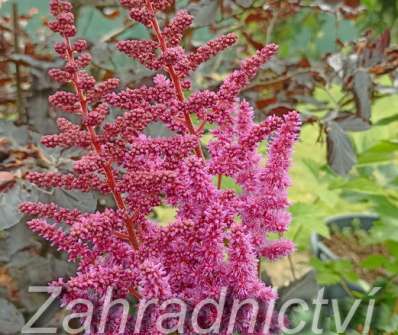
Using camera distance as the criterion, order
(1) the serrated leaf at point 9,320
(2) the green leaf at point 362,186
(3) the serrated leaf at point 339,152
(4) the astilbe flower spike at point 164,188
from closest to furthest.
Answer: (4) the astilbe flower spike at point 164,188, (1) the serrated leaf at point 9,320, (3) the serrated leaf at point 339,152, (2) the green leaf at point 362,186

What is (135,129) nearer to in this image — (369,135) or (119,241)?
(119,241)

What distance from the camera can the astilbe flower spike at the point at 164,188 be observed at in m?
0.61

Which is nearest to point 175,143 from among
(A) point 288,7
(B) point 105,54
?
(B) point 105,54

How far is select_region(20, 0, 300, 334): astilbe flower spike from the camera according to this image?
0.61 m

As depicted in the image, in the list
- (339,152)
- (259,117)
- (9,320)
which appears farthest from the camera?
(259,117)

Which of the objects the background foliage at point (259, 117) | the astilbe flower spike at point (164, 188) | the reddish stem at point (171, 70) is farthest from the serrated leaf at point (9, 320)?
the reddish stem at point (171, 70)

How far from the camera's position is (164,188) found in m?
0.63

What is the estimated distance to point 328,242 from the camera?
2467 mm

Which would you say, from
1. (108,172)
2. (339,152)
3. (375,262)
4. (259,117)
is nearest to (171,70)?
(108,172)

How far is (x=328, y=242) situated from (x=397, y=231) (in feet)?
3.10

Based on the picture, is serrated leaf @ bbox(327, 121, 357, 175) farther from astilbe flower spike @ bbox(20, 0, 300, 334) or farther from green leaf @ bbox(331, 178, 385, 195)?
astilbe flower spike @ bbox(20, 0, 300, 334)

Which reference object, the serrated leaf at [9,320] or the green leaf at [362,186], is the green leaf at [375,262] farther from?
the serrated leaf at [9,320]

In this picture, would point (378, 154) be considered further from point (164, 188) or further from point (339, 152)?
point (164, 188)

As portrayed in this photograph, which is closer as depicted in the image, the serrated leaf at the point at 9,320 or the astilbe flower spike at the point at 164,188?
the astilbe flower spike at the point at 164,188
